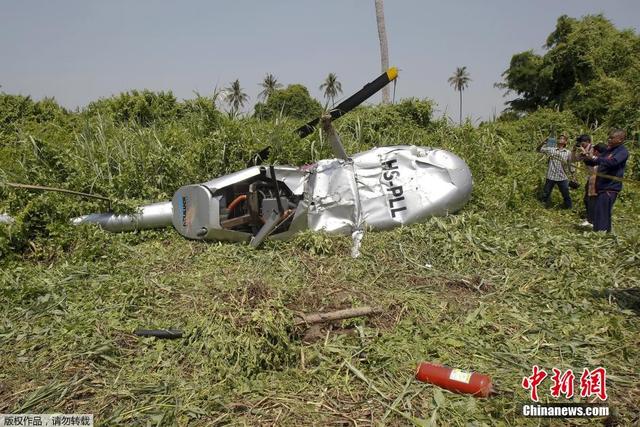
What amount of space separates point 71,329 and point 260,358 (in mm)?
1455

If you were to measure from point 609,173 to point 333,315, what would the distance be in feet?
15.9

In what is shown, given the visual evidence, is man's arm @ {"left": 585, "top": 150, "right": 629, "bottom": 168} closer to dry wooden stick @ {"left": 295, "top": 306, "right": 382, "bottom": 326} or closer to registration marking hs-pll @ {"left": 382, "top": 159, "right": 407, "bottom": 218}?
registration marking hs-pll @ {"left": 382, "top": 159, "right": 407, "bottom": 218}

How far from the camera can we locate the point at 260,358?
9.05 feet

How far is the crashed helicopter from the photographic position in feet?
16.5

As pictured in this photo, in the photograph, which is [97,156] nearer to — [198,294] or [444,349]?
[198,294]

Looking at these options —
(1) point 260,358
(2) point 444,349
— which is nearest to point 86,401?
(1) point 260,358

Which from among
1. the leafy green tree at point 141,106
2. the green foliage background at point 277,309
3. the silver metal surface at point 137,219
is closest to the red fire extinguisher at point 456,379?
the green foliage background at point 277,309

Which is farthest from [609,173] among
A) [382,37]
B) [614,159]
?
[382,37]

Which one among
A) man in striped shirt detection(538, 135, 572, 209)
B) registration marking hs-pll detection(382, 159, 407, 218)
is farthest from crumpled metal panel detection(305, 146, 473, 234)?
man in striped shirt detection(538, 135, 572, 209)

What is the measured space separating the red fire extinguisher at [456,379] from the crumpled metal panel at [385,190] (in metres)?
2.67

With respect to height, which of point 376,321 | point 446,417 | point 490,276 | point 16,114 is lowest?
point 446,417

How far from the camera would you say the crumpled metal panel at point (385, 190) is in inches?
204

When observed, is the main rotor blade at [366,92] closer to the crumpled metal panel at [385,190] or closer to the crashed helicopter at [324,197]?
the crashed helicopter at [324,197]

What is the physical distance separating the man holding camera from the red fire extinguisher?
14.6 ft
